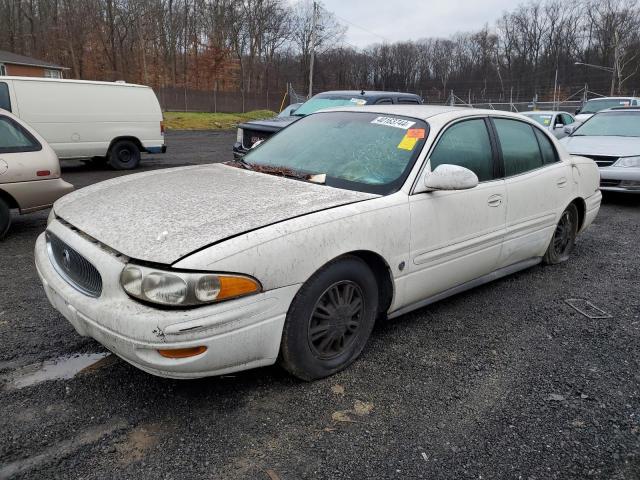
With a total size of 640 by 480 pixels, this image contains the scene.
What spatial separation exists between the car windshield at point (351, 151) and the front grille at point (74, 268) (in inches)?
55.8

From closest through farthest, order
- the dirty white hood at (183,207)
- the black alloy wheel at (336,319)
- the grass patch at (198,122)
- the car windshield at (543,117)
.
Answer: the dirty white hood at (183,207)
the black alloy wheel at (336,319)
the car windshield at (543,117)
the grass patch at (198,122)

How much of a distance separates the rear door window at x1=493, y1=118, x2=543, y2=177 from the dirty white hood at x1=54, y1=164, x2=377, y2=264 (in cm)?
155

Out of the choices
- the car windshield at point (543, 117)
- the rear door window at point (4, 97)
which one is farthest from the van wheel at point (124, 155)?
the car windshield at point (543, 117)

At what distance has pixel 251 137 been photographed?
29.8ft

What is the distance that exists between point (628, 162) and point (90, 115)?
33.3 feet

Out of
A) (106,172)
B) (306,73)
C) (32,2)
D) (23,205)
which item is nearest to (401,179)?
(23,205)

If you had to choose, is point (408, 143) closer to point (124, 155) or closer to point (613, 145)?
point (613, 145)

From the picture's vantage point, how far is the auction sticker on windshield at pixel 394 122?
3535 millimetres

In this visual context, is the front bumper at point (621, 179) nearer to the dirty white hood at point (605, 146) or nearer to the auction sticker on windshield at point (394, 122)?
the dirty white hood at point (605, 146)

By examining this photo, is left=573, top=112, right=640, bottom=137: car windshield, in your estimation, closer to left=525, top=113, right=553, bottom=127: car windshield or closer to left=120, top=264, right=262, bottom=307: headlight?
left=525, top=113, right=553, bottom=127: car windshield

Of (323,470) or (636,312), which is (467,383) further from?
(636,312)

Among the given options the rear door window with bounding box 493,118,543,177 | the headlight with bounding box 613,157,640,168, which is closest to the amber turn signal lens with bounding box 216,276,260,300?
the rear door window with bounding box 493,118,543,177

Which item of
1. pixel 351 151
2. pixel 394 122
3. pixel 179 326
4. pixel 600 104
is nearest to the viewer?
pixel 179 326

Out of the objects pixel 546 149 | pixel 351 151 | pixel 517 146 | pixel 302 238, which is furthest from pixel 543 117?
pixel 302 238
